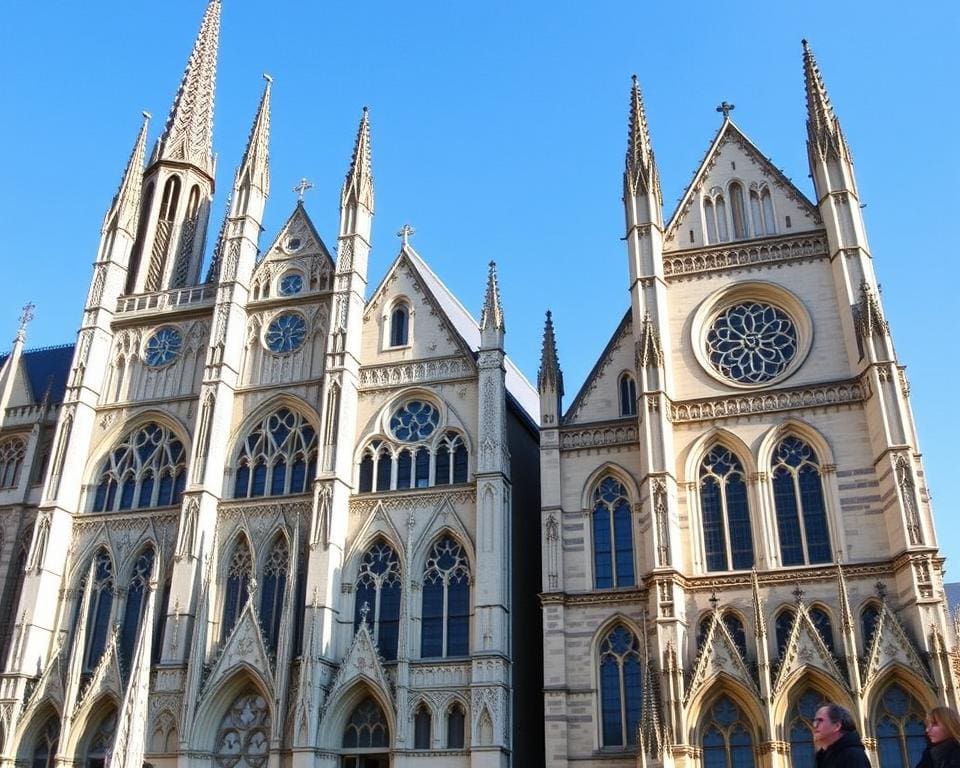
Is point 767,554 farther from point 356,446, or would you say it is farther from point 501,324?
point 356,446

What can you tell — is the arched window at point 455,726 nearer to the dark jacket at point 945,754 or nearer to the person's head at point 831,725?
the person's head at point 831,725

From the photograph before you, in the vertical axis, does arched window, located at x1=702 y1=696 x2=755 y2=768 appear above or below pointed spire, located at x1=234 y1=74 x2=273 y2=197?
below

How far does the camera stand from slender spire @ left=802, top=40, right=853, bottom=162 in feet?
103

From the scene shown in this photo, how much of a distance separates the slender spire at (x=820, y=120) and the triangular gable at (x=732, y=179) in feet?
4.95

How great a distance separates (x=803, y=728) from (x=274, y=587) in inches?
647

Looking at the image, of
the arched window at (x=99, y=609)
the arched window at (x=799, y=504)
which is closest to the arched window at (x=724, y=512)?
the arched window at (x=799, y=504)

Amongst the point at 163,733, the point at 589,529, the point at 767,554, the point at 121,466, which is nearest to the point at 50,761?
the point at 163,733

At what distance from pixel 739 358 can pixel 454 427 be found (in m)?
9.25

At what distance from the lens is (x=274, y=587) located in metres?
31.7

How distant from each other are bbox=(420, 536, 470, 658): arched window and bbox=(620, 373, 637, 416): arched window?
6.69 meters

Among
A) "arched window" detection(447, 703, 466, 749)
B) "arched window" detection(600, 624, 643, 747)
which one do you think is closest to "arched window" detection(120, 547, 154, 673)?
"arched window" detection(447, 703, 466, 749)

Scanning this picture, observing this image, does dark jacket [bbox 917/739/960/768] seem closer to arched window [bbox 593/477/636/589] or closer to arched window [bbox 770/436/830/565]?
arched window [bbox 770/436/830/565]

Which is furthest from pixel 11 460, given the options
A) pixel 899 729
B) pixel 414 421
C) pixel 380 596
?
pixel 899 729

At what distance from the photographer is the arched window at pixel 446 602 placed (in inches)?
1155
